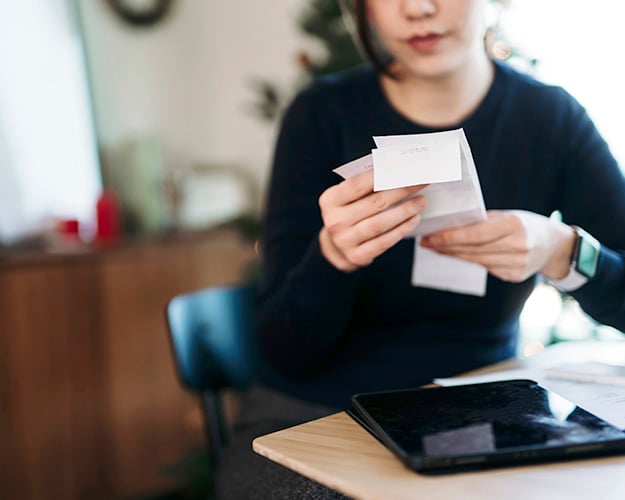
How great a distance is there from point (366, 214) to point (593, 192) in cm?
53

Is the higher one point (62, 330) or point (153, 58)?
point (153, 58)

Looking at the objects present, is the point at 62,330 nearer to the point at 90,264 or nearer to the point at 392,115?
the point at 90,264

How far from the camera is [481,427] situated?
2.07ft

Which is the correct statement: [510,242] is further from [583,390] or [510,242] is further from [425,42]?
[425,42]

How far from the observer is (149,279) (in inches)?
87.0

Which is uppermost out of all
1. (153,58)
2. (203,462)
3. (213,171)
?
(153,58)

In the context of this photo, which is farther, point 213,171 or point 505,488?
point 213,171

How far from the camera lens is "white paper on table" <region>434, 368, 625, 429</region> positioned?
0.71 m

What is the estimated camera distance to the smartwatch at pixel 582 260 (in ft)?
3.28

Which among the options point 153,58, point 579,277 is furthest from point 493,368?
point 153,58

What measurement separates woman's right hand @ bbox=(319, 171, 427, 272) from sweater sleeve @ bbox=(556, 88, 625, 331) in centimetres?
39

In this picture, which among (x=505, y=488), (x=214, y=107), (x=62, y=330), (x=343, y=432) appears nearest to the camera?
(x=505, y=488)

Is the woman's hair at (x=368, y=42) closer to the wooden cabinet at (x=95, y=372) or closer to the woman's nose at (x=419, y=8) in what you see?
the woman's nose at (x=419, y=8)

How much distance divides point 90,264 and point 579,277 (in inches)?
58.1
